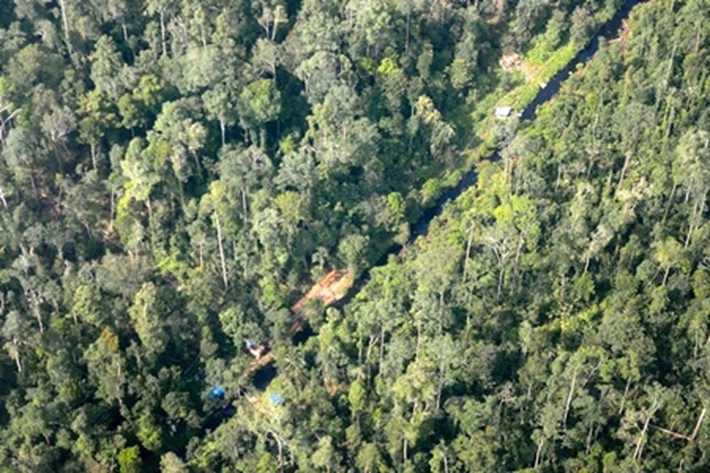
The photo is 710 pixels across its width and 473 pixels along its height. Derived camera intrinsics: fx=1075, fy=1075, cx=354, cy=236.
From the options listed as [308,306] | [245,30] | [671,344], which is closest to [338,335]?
[308,306]

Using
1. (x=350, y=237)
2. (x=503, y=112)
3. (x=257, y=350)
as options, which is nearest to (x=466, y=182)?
(x=503, y=112)

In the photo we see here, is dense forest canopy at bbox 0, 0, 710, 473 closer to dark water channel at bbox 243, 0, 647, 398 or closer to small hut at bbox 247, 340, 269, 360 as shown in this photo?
small hut at bbox 247, 340, 269, 360

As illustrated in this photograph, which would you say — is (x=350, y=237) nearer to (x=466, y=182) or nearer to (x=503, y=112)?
(x=466, y=182)

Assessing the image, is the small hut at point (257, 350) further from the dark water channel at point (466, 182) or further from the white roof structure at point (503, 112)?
the white roof structure at point (503, 112)

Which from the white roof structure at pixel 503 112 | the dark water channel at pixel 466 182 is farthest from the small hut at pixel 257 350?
the white roof structure at pixel 503 112

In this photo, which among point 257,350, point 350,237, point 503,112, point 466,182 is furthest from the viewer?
point 503,112

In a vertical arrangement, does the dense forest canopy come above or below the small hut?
above

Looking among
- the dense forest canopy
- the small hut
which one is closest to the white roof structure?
the dense forest canopy
